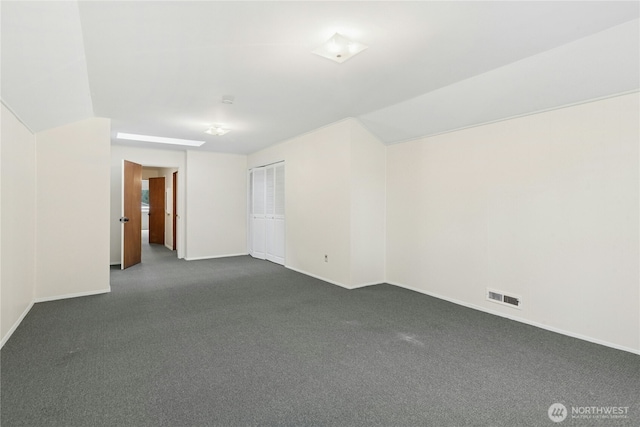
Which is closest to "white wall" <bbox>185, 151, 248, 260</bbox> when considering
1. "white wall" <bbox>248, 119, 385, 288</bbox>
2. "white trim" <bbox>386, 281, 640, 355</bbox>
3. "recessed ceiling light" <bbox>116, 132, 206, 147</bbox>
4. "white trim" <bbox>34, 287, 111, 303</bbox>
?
"recessed ceiling light" <bbox>116, 132, 206, 147</bbox>

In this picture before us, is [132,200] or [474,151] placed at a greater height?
[474,151]

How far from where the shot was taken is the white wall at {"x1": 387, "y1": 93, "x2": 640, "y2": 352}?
2744mm

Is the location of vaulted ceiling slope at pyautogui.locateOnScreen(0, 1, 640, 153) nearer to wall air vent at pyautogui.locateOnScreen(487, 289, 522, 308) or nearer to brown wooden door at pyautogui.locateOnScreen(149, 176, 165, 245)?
wall air vent at pyautogui.locateOnScreen(487, 289, 522, 308)

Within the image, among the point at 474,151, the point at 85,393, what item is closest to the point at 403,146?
the point at 474,151

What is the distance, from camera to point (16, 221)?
3203 millimetres

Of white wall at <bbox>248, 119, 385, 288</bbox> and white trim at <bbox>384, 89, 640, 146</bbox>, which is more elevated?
white trim at <bbox>384, 89, 640, 146</bbox>

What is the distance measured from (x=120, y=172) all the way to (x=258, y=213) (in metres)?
2.88

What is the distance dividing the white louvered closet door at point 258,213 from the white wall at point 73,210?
3.21 meters

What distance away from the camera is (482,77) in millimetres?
3049

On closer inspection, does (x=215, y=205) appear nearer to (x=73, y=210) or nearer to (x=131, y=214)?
(x=131, y=214)

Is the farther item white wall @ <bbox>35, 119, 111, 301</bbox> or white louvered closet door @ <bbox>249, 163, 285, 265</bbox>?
white louvered closet door @ <bbox>249, 163, 285, 265</bbox>

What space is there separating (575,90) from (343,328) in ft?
9.84

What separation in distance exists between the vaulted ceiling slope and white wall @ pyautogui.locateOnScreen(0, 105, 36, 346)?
27 cm

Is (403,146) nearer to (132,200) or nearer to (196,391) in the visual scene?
(196,391)
